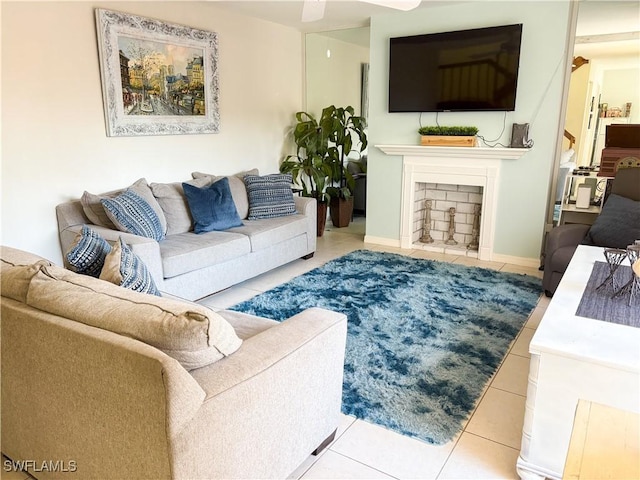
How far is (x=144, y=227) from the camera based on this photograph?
10.9ft

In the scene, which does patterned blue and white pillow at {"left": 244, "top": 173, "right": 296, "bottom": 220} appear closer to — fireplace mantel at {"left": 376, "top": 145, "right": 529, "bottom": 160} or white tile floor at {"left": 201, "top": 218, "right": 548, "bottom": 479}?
fireplace mantel at {"left": 376, "top": 145, "right": 529, "bottom": 160}

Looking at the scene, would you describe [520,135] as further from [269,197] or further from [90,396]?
[90,396]

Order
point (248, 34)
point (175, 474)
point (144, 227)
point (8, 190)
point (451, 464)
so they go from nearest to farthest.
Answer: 1. point (175, 474)
2. point (451, 464)
3. point (8, 190)
4. point (144, 227)
5. point (248, 34)

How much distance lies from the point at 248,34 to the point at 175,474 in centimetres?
455

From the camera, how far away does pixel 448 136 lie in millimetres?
4535

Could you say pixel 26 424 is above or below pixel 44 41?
below

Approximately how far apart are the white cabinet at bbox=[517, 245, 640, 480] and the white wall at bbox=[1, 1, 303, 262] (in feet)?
10.7

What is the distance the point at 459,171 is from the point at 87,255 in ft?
11.9

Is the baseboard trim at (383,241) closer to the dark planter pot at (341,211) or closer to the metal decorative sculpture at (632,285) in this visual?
the dark planter pot at (341,211)

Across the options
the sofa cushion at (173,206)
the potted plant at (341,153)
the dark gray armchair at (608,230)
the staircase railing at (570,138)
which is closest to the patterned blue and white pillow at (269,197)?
the sofa cushion at (173,206)

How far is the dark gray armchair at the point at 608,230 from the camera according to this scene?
10.9 feet

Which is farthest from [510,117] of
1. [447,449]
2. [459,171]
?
[447,449]

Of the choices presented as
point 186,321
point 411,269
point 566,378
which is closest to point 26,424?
point 186,321

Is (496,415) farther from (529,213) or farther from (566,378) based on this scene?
(529,213)
